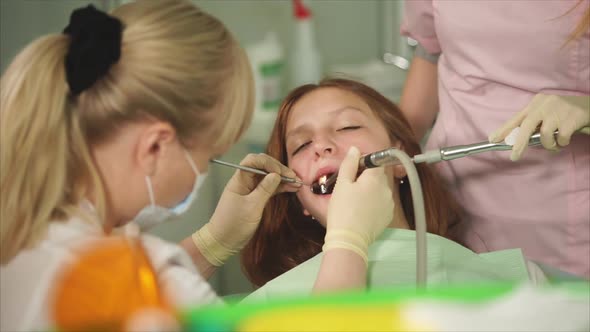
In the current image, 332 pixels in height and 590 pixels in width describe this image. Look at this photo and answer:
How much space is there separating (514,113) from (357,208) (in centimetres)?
44

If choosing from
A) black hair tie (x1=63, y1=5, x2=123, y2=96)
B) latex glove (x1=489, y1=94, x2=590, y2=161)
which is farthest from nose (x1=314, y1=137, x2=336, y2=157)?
black hair tie (x1=63, y1=5, x2=123, y2=96)

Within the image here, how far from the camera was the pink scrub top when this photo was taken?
1.22 metres

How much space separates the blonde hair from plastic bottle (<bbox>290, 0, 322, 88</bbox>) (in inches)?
27.2

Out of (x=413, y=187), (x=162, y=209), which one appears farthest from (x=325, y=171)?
(x=162, y=209)

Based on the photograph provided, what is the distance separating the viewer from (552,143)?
1163 millimetres

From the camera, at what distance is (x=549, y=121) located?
1.14 metres

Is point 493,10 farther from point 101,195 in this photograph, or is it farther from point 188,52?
point 101,195

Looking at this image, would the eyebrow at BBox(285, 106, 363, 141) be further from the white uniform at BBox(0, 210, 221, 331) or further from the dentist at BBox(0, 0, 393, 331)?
the white uniform at BBox(0, 210, 221, 331)

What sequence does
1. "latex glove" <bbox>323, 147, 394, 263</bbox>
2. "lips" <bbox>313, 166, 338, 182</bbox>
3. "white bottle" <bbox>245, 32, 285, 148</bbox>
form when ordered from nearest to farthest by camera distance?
1. "latex glove" <bbox>323, 147, 394, 263</bbox>
2. "lips" <bbox>313, 166, 338, 182</bbox>
3. "white bottle" <bbox>245, 32, 285, 148</bbox>

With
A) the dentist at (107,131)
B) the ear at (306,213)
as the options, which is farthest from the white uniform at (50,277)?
the ear at (306,213)

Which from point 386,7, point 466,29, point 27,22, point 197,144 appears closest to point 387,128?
point 466,29

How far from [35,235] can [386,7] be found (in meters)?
1.09

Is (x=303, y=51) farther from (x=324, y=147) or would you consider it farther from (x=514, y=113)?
(x=514, y=113)

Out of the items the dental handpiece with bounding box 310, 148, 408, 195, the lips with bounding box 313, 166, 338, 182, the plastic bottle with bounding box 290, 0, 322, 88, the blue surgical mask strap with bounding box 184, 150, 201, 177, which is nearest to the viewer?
the blue surgical mask strap with bounding box 184, 150, 201, 177
